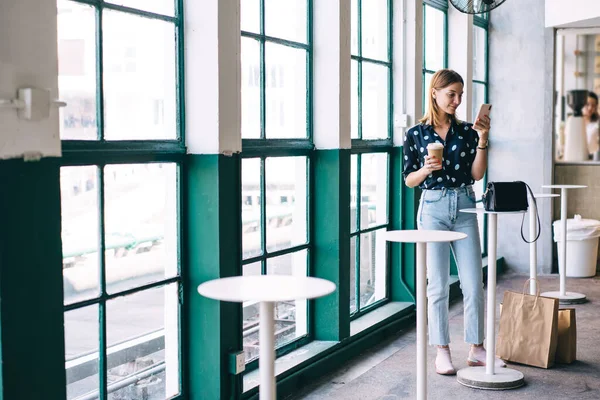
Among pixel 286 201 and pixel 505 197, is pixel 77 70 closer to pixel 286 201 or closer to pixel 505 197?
pixel 286 201

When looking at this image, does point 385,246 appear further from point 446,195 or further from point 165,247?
point 165,247

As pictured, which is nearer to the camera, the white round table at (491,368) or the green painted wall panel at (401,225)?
the white round table at (491,368)

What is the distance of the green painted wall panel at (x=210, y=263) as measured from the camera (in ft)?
10.9

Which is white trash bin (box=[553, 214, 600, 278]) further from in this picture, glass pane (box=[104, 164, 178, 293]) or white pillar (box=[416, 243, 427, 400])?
glass pane (box=[104, 164, 178, 293])

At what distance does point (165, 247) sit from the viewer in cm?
337

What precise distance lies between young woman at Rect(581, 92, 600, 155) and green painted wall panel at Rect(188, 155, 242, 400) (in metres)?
8.42

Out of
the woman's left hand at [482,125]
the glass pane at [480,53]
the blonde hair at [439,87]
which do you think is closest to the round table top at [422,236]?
the woman's left hand at [482,125]

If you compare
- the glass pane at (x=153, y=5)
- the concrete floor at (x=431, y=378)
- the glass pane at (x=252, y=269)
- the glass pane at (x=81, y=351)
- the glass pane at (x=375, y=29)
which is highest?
the glass pane at (x=375, y=29)

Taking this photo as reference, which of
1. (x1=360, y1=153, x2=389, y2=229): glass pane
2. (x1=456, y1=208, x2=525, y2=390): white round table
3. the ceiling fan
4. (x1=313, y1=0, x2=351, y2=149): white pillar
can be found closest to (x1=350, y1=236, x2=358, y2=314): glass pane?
(x1=360, y1=153, x2=389, y2=229): glass pane

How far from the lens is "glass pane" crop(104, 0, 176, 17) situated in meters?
3.08

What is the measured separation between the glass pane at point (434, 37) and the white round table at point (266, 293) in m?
4.26

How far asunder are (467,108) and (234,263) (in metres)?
3.70

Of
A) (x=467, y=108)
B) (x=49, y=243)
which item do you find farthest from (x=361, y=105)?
(x=49, y=243)

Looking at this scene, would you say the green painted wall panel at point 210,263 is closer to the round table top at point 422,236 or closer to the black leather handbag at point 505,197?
the round table top at point 422,236
